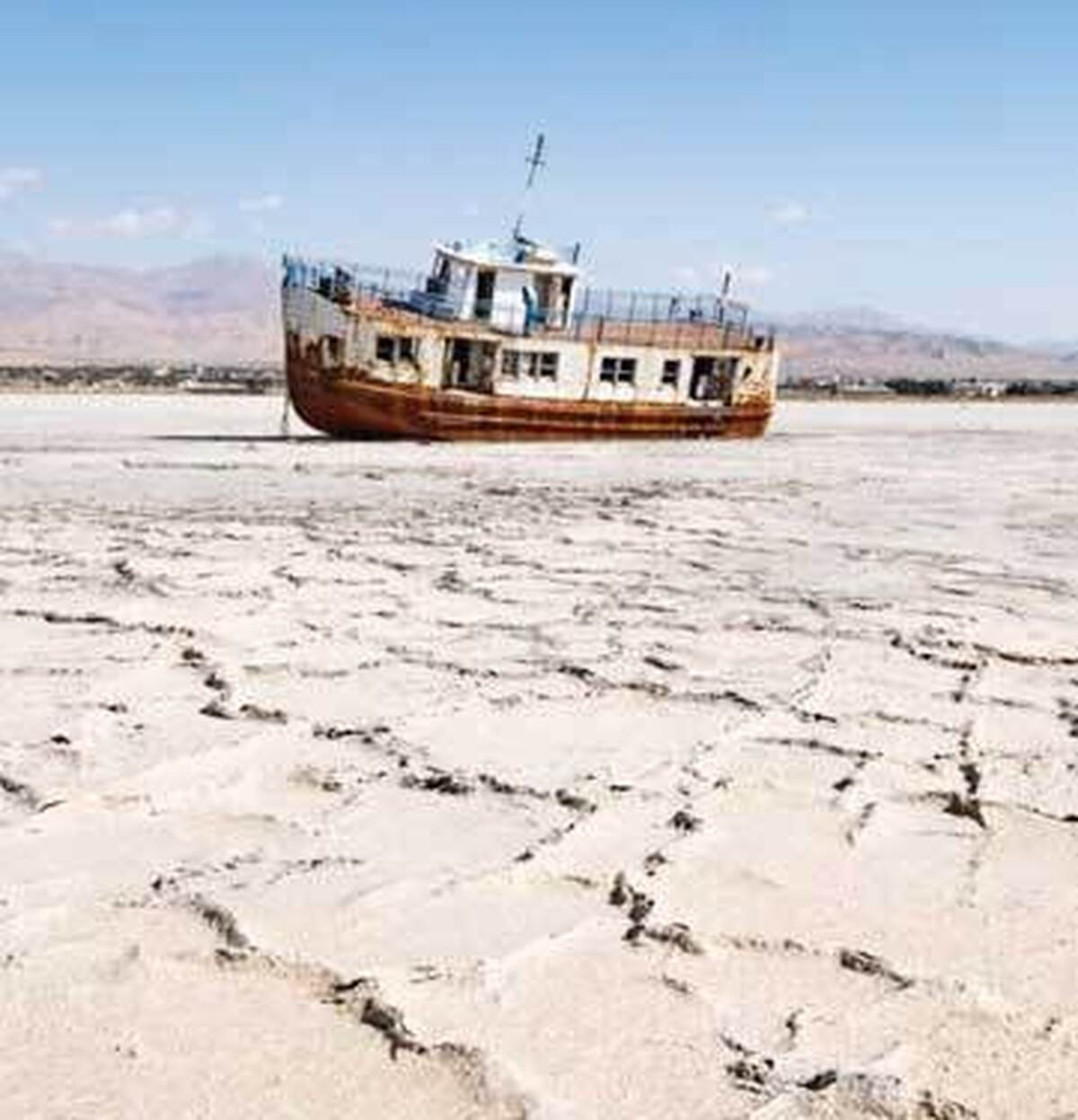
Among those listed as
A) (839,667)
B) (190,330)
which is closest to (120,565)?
(839,667)

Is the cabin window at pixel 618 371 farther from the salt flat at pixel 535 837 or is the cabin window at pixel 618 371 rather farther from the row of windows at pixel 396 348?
the salt flat at pixel 535 837

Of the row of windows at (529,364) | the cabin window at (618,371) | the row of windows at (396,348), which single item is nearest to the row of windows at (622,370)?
the cabin window at (618,371)

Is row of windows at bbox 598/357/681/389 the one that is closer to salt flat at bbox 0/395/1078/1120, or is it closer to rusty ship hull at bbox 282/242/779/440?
rusty ship hull at bbox 282/242/779/440

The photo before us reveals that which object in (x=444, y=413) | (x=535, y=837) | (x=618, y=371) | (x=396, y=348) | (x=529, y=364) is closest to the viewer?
(x=535, y=837)

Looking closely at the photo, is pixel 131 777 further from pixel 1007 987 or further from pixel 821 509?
pixel 821 509

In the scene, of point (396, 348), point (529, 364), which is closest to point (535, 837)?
point (396, 348)

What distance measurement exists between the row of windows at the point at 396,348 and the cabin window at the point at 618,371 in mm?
3245

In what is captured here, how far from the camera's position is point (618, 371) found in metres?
25.6

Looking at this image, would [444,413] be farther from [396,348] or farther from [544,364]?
[544,364]

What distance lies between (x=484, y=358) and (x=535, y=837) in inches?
806

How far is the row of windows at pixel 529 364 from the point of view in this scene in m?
24.6

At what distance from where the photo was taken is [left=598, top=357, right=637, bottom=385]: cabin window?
1001 inches

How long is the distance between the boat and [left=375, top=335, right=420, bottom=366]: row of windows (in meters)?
0.02

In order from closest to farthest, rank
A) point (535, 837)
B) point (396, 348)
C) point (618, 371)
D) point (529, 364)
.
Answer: point (535, 837) → point (396, 348) → point (529, 364) → point (618, 371)
